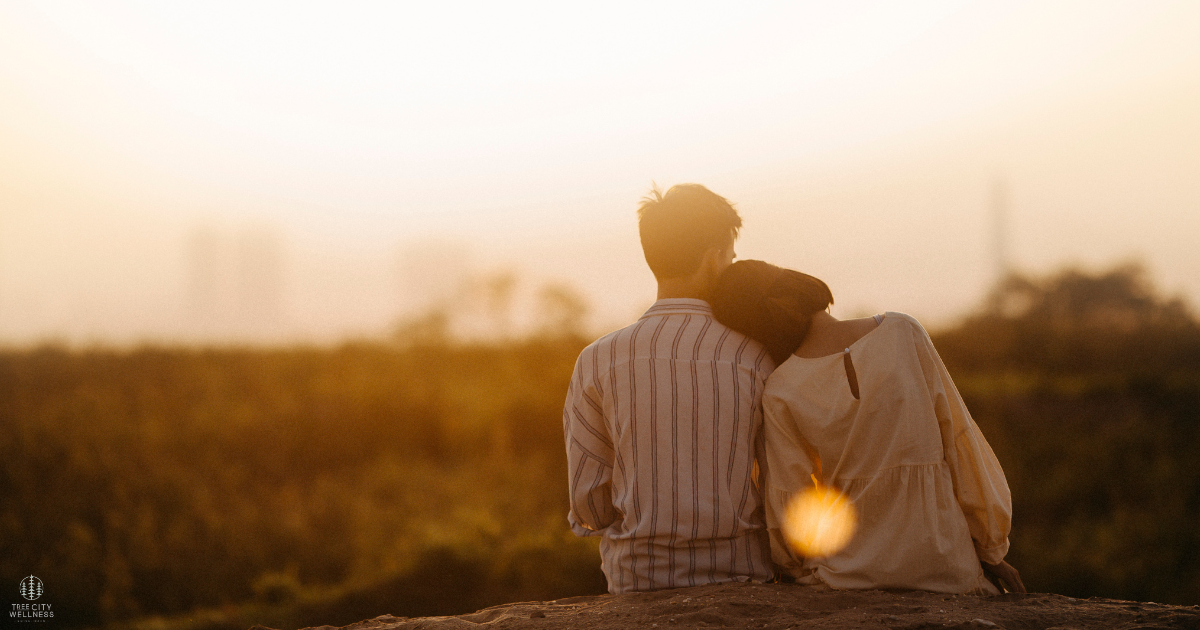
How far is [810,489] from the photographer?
109 inches

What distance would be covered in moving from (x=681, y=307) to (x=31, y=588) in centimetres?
804

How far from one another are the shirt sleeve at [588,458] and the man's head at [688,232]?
0.46m

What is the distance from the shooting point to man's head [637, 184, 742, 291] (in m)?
2.91

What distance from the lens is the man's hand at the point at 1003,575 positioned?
8.82 ft

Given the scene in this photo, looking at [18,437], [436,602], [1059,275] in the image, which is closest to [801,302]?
[436,602]

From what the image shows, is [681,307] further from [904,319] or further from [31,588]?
[31,588]

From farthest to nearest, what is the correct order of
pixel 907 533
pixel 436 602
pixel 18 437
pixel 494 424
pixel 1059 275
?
pixel 1059 275, pixel 494 424, pixel 18 437, pixel 436 602, pixel 907 533

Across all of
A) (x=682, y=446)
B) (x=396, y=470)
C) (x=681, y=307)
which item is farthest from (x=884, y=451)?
(x=396, y=470)

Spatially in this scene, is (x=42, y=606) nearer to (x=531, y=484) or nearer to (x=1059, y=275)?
(x=531, y=484)

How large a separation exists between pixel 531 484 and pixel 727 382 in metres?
8.92

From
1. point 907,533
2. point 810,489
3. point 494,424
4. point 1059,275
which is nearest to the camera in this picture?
point 907,533

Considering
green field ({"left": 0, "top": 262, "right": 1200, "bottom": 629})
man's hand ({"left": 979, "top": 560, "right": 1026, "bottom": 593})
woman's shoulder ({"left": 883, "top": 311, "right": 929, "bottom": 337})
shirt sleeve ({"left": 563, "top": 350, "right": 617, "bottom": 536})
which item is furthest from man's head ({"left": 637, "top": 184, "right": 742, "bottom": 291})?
green field ({"left": 0, "top": 262, "right": 1200, "bottom": 629})

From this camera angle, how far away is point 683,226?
2.90 meters

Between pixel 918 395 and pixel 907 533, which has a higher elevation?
pixel 918 395
